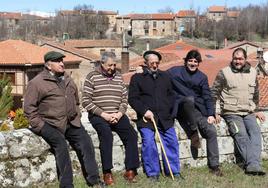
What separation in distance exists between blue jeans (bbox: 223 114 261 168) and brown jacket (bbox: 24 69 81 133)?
229 centimetres

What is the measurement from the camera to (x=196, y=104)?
21.9 ft

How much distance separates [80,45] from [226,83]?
207 feet

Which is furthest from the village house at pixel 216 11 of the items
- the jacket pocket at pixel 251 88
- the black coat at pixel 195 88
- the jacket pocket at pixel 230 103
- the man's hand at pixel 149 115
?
the man's hand at pixel 149 115

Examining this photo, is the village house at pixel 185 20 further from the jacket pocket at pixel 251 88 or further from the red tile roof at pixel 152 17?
the jacket pocket at pixel 251 88

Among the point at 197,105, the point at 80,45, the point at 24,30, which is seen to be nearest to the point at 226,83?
the point at 197,105

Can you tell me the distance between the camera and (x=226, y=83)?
6.82 meters

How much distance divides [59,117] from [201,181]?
1829 millimetres

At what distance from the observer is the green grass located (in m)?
5.84

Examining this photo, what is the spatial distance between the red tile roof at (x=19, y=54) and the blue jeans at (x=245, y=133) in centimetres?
2749

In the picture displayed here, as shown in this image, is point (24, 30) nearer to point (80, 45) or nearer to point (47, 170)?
point (80, 45)

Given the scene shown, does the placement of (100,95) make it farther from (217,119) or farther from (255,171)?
(255,171)

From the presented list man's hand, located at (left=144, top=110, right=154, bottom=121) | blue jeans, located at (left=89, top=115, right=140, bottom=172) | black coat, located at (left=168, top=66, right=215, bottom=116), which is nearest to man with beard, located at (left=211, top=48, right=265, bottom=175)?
black coat, located at (left=168, top=66, right=215, bottom=116)

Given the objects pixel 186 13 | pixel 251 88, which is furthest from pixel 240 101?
pixel 186 13

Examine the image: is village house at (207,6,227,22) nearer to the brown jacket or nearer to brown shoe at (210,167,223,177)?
brown shoe at (210,167,223,177)
